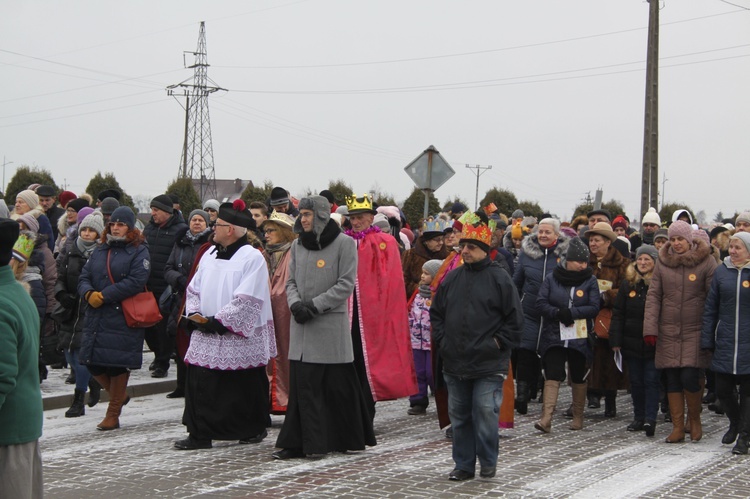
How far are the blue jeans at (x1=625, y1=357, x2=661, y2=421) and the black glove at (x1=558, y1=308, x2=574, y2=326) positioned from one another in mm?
862

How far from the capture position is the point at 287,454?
8.82 m

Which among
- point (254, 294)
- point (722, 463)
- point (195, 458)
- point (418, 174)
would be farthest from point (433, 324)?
point (418, 174)

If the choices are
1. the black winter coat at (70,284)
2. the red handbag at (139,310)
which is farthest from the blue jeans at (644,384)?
the black winter coat at (70,284)

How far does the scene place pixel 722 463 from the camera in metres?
9.15

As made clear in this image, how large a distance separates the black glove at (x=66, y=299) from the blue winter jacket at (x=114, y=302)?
0.97 metres

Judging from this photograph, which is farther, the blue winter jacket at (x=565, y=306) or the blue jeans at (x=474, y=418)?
the blue winter jacket at (x=565, y=306)

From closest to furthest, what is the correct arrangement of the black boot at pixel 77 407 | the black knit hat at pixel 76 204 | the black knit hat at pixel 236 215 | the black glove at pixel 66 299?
1. the black knit hat at pixel 236 215
2. the black boot at pixel 77 407
3. the black glove at pixel 66 299
4. the black knit hat at pixel 76 204

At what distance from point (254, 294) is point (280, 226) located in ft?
4.91

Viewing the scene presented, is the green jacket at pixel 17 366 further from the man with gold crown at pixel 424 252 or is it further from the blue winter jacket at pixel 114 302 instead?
the man with gold crown at pixel 424 252

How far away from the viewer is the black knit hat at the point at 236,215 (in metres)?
9.38

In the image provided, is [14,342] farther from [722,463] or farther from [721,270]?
[721,270]

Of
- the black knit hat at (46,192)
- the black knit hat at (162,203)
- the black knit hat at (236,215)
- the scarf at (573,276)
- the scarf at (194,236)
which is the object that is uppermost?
the black knit hat at (46,192)

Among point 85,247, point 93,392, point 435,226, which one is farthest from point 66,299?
point 435,226

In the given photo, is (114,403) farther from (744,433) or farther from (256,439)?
(744,433)
